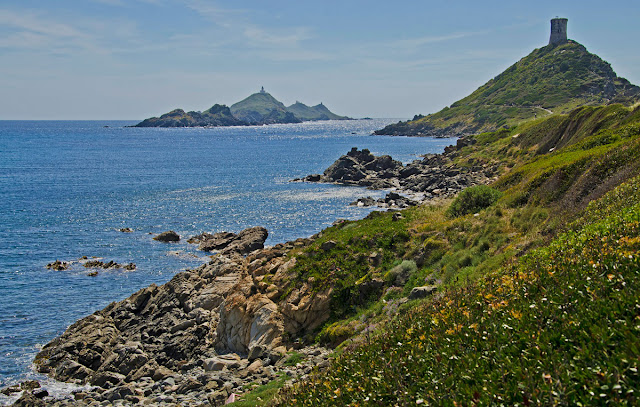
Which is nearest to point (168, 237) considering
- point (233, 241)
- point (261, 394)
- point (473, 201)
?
point (233, 241)

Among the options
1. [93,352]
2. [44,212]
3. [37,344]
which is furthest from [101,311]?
[44,212]

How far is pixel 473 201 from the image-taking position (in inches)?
1133

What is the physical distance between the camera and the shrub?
2817 centimetres

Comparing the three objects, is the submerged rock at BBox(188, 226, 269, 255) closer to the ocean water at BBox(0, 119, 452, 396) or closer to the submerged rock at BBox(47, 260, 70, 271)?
the ocean water at BBox(0, 119, 452, 396)

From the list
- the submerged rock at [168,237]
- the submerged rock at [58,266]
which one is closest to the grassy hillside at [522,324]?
the submerged rock at [58,266]

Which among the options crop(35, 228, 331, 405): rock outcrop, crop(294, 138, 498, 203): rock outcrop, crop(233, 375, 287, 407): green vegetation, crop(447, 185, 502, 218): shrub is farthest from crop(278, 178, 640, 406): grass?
crop(294, 138, 498, 203): rock outcrop

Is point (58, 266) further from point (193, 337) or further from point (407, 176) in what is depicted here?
point (407, 176)

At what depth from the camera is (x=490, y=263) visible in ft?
50.6

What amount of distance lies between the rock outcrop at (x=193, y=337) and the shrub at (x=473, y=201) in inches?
429

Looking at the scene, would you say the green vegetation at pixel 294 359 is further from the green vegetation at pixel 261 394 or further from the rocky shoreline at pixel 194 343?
the green vegetation at pixel 261 394

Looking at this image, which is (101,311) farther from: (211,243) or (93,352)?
(211,243)

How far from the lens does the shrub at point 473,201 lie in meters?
28.2

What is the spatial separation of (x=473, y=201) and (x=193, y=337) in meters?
18.2

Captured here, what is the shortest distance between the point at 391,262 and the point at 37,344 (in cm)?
2149
